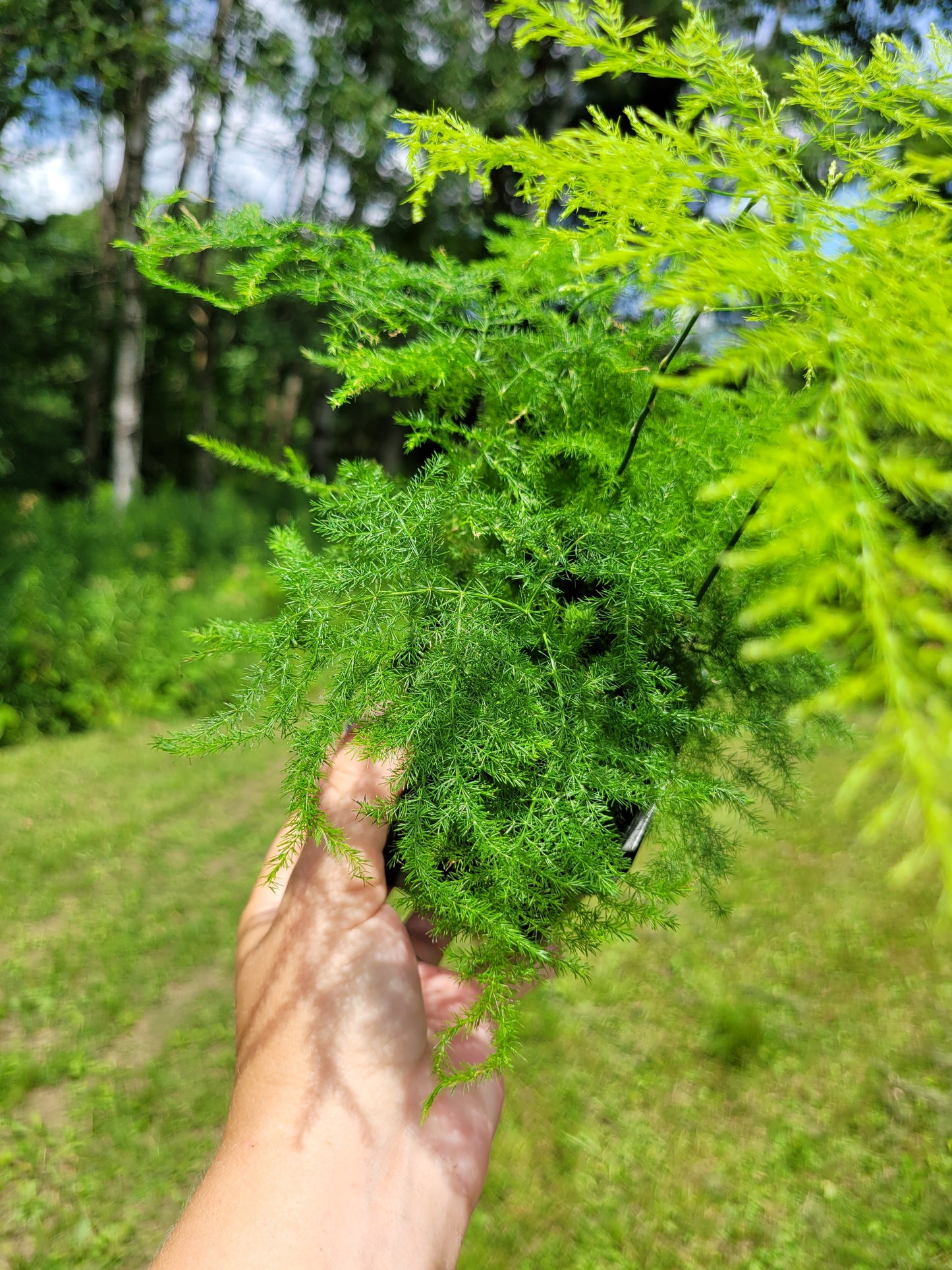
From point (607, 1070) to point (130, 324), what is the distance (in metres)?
7.88

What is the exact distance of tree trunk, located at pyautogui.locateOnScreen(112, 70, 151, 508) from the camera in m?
7.57

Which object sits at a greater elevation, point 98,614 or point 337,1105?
point 337,1105

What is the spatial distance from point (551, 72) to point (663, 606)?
1142cm

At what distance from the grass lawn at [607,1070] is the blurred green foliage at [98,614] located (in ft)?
3.46

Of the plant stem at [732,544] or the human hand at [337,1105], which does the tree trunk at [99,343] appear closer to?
the human hand at [337,1105]

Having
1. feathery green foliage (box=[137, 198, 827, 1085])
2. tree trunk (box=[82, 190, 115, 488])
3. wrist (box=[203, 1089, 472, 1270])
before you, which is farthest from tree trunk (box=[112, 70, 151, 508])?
wrist (box=[203, 1089, 472, 1270])

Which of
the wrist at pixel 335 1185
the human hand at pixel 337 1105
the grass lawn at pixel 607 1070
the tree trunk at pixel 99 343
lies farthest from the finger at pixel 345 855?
the tree trunk at pixel 99 343

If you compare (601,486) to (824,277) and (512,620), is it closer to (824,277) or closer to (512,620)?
(512,620)

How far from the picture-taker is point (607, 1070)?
2730 millimetres

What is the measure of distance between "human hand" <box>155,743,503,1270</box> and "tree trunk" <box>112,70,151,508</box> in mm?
7170

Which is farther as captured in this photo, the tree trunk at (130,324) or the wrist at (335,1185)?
the tree trunk at (130,324)

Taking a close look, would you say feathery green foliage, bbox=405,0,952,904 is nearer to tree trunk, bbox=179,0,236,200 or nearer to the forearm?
the forearm

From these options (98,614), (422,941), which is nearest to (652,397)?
(422,941)

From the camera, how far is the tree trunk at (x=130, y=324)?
24.8 ft
